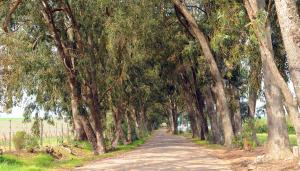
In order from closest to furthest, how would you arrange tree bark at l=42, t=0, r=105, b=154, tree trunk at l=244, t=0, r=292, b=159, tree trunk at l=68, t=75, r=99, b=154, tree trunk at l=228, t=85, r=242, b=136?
tree trunk at l=244, t=0, r=292, b=159, tree bark at l=42, t=0, r=105, b=154, tree trunk at l=68, t=75, r=99, b=154, tree trunk at l=228, t=85, r=242, b=136

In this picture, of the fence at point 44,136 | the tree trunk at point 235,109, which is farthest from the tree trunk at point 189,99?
the fence at point 44,136

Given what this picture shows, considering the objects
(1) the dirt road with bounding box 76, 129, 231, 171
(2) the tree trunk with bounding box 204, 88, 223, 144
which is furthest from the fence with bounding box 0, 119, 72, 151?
(2) the tree trunk with bounding box 204, 88, 223, 144

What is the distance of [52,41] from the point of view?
29422mm

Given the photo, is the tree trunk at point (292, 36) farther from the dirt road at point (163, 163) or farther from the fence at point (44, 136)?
the fence at point (44, 136)

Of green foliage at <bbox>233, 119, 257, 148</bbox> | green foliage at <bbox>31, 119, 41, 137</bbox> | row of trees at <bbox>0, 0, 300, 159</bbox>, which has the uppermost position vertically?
row of trees at <bbox>0, 0, 300, 159</bbox>

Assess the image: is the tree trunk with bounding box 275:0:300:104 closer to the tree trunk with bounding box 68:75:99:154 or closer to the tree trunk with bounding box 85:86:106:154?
the tree trunk with bounding box 68:75:99:154

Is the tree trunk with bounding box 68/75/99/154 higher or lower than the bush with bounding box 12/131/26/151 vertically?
higher

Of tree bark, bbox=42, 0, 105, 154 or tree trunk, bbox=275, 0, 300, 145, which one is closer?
tree trunk, bbox=275, 0, 300, 145

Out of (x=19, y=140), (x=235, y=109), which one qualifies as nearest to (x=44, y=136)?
(x=19, y=140)

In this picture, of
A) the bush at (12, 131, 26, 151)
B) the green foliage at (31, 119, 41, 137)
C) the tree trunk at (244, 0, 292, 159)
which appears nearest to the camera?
the tree trunk at (244, 0, 292, 159)

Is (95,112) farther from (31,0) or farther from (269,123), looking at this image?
(269,123)

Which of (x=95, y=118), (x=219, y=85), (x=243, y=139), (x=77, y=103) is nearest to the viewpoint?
(x=243, y=139)

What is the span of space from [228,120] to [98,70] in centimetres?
964

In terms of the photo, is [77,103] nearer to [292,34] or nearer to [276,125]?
[276,125]
